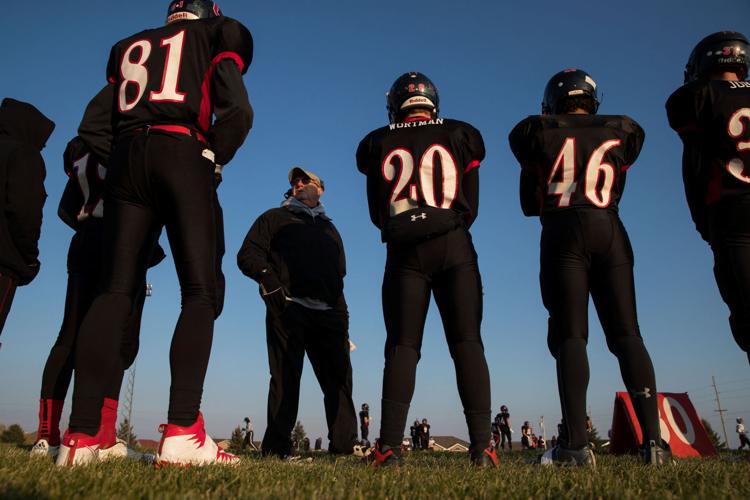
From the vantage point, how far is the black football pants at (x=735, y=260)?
4.20 meters

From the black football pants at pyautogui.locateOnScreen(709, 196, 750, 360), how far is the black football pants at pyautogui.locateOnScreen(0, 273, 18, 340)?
20.2ft

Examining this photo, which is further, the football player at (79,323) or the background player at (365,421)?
the background player at (365,421)

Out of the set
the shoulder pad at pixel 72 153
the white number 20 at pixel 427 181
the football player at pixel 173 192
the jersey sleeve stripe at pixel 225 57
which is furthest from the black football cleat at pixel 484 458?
the shoulder pad at pixel 72 153

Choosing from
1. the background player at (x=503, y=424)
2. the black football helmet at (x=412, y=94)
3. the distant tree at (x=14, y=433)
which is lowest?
the distant tree at (x=14, y=433)

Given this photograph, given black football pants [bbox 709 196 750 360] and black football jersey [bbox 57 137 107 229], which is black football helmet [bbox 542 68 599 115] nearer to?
black football pants [bbox 709 196 750 360]

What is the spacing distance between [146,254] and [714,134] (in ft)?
15.6

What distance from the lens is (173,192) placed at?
3459 mm

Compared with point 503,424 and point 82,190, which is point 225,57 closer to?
point 82,190

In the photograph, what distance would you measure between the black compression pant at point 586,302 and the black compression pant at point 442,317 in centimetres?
76

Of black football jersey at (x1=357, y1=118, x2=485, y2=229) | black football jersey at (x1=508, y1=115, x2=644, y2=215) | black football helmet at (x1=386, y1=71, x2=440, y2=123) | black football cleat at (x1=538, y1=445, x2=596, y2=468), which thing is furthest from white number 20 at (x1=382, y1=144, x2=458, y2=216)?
black football cleat at (x1=538, y1=445, x2=596, y2=468)

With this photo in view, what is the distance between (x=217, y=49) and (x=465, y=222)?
2.38 meters

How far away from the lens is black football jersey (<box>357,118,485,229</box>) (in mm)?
4301

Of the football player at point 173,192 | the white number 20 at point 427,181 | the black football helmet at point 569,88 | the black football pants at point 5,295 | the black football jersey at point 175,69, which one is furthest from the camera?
the black football helmet at point 569,88

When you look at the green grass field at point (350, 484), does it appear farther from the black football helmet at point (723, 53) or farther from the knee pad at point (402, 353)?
the black football helmet at point (723, 53)
